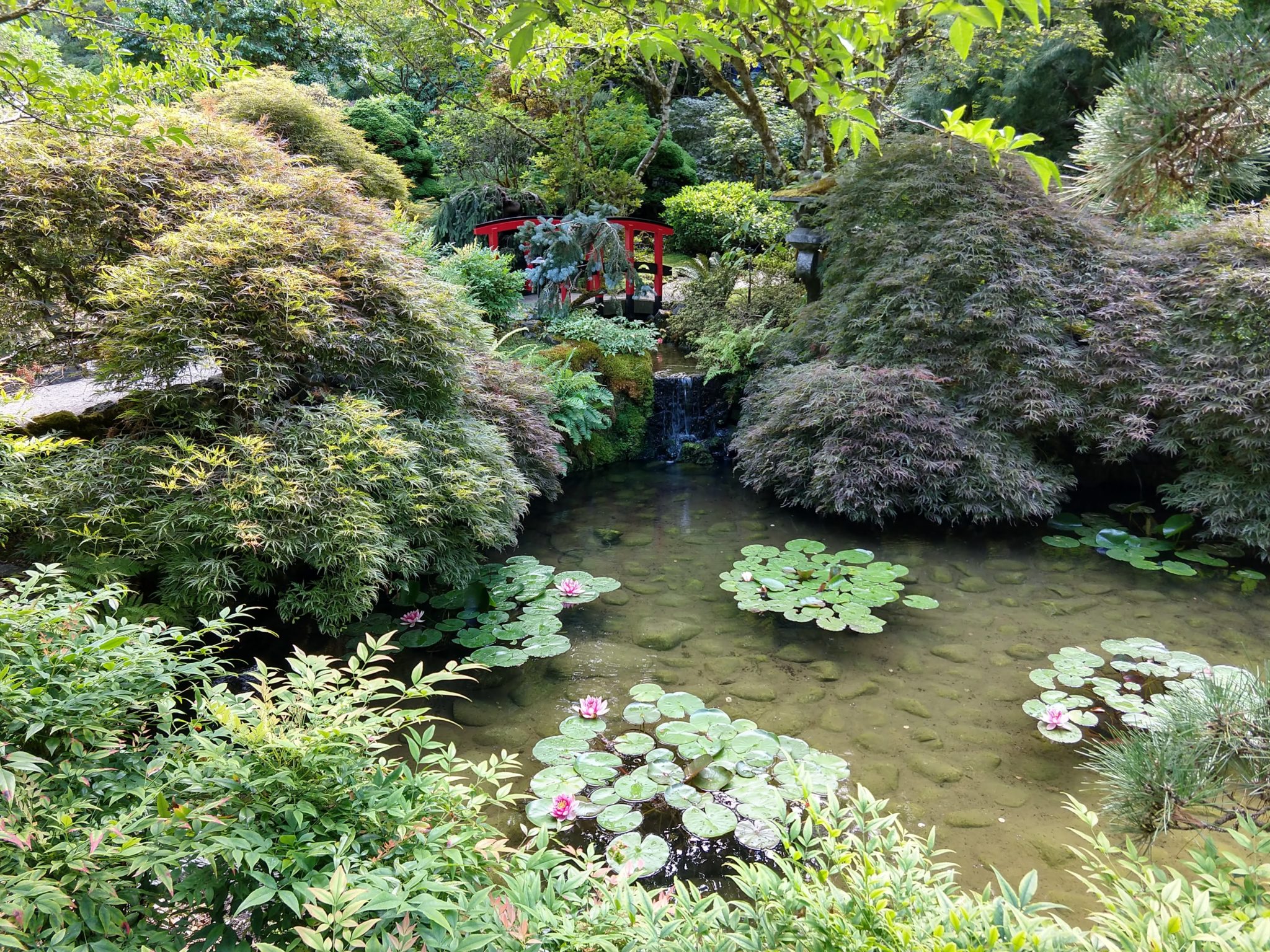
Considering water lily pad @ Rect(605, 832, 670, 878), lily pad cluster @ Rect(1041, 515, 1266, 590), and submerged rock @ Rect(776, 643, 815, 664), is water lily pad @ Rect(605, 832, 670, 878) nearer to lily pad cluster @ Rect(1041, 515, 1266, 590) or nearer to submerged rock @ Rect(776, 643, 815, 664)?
submerged rock @ Rect(776, 643, 815, 664)

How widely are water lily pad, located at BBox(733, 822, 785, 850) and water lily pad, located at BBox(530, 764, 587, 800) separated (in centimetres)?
60

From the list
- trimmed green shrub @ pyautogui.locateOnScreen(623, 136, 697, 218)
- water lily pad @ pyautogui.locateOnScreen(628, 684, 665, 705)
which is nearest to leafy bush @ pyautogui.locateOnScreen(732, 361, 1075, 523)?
water lily pad @ pyautogui.locateOnScreen(628, 684, 665, 705)

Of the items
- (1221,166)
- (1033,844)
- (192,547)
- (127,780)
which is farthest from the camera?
(1221,166)

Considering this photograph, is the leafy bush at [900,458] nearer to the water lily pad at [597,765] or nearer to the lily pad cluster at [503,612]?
the lily pad cluster at [503,612]

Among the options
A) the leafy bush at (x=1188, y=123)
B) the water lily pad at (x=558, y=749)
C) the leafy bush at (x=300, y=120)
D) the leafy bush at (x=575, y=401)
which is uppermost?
the leafy bush at (x=1188, y=123)

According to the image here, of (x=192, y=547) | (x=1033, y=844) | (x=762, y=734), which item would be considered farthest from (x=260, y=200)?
(x=1033, y=844)

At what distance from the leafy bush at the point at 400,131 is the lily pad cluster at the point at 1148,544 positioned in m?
9.25

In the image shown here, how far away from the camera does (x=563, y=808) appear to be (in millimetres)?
2541

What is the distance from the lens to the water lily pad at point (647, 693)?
3.30m

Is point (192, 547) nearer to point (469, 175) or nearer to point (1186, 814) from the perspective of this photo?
point (1186, 814)

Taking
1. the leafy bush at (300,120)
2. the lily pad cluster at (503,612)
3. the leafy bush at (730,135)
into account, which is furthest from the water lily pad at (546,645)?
the leafy bush at (730,135)

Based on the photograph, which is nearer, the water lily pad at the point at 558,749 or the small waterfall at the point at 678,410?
the water lily pad at the point at 558,749

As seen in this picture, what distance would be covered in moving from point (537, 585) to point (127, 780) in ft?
9.56

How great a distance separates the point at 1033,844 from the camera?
2561mm
